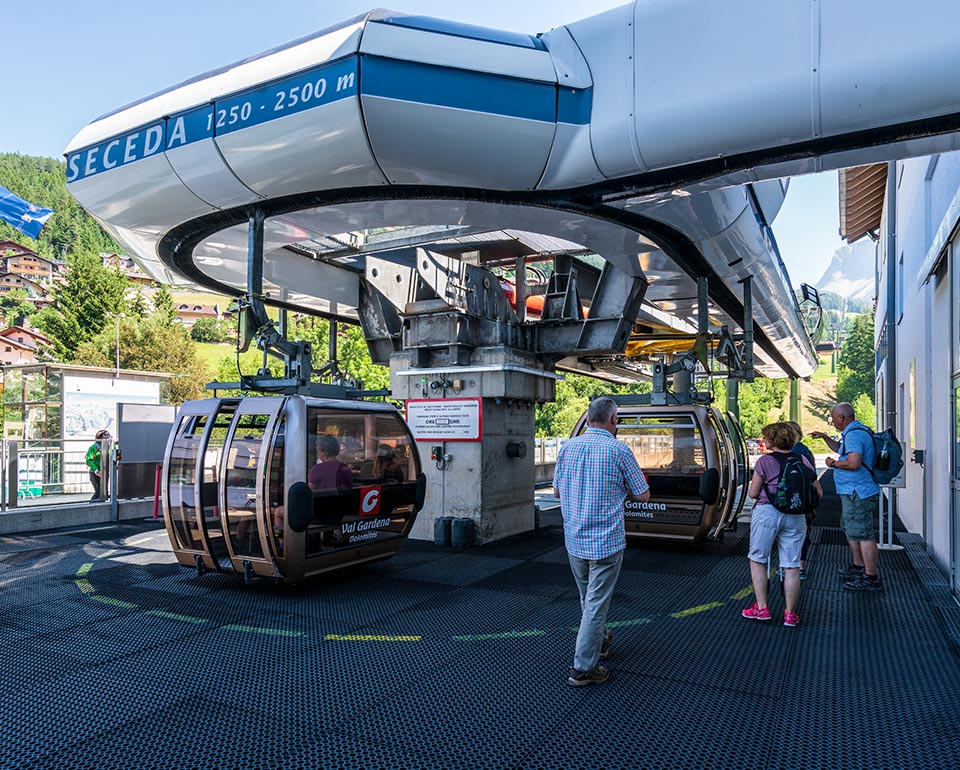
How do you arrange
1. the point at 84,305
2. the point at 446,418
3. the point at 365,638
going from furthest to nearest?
the point at 84,305, the point at 446,418, the point at 365,638

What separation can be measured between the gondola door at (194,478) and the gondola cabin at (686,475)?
4.34 meters

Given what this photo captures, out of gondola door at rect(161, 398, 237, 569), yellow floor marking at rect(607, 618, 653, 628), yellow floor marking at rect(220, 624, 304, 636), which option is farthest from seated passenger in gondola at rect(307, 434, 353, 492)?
yellow floor marking at rect(607, 618, 653, 628)

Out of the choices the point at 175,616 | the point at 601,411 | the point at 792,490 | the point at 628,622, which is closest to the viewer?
the point at 601,411

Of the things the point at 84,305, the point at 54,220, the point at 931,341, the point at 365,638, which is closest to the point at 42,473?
the point at 365,638

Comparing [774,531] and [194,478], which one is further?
[194,478]

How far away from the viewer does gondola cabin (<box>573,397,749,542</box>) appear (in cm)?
912

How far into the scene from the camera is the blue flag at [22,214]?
48.5 ft

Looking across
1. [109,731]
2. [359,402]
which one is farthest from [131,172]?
[109,731]

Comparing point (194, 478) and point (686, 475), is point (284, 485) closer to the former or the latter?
point (194, 478)

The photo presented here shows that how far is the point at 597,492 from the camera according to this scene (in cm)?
450

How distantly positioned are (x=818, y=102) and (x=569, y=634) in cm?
415

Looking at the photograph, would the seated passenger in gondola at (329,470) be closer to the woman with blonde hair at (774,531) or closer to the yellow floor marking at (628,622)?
the yellow floor marking at (628,622)

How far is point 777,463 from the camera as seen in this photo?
577cm

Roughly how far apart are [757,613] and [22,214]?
15855 mm
